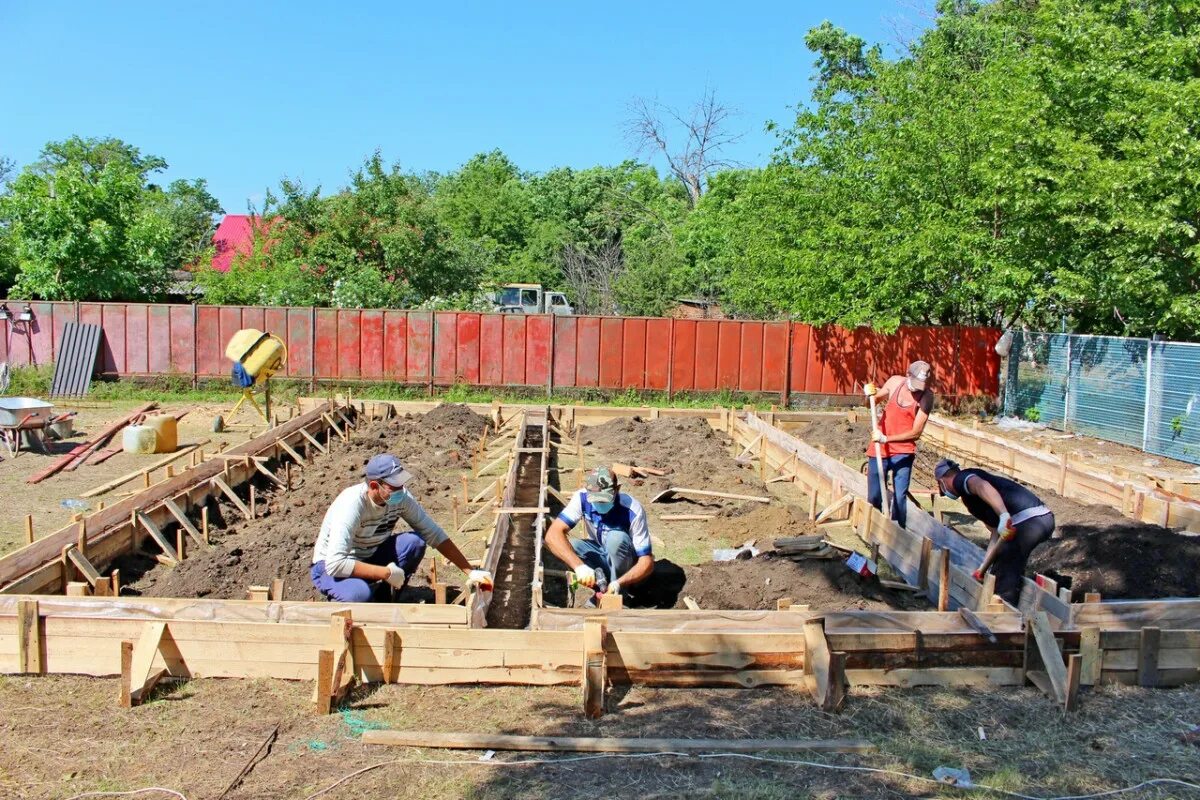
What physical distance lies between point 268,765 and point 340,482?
6.98m

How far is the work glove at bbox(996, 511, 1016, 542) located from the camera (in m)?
6.36

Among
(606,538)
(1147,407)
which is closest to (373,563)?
(606,538)

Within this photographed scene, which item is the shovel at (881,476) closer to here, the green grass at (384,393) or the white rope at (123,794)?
the white rope at (123,794)

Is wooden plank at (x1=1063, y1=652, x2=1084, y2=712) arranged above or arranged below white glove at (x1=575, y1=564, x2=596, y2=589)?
below

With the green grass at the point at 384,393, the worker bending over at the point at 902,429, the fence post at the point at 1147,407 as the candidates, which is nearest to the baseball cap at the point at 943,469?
the worker bending over at the point at 902,429

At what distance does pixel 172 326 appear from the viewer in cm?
2181

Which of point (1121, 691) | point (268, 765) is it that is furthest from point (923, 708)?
point (268, 765)

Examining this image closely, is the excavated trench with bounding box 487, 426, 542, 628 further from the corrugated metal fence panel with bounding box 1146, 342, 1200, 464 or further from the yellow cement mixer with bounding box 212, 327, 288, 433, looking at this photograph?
the corrugated metal fence panel with bounding box 1146, 342, 1200, 464

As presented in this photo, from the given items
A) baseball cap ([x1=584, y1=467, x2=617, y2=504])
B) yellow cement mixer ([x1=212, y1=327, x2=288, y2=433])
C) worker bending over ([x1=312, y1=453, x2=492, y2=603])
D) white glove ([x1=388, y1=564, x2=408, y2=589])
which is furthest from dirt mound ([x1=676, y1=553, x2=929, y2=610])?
yellow cement mixer ([x1=212, y1=327, x2=288, y2=433])

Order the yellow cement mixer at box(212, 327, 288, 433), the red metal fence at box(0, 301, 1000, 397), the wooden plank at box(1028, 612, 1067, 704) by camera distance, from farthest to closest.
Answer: the red metal fence at box(0, 301, 1000, 397) → the yellow cement mixer at box(212, 327, 288, 433) → the wooden plank at box(1028, 612, 1067, 704)

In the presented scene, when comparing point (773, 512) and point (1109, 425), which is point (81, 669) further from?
point (1109, 425)

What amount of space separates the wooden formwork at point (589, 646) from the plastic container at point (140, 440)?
28.9 ft

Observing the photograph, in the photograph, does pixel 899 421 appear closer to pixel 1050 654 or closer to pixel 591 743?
pixel 1050 654

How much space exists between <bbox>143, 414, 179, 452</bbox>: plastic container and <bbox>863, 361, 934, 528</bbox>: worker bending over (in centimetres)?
1019
